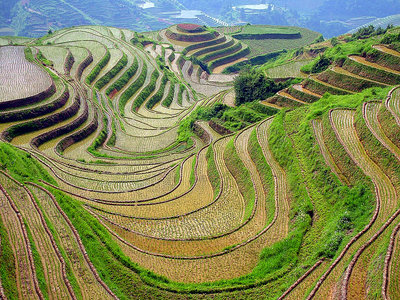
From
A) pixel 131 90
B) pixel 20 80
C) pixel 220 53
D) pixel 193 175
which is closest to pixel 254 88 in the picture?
pixel 193 175

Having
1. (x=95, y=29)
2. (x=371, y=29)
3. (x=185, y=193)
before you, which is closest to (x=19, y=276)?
(x=185, y=193)

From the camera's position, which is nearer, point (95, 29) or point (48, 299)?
point (48, 299)

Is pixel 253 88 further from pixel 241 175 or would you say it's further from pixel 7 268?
pixel 7 268

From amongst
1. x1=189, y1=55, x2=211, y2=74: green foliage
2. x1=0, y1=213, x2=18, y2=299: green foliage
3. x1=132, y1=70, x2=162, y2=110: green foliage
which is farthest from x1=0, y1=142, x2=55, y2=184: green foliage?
x1=189, y1=55, x2=211, y2=74: green foliage

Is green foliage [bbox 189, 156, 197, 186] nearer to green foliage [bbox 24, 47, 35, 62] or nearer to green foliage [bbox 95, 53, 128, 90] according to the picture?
green foliage [bbox 95, 53, 128, 90]

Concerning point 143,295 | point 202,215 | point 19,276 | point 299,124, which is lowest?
point 143,295

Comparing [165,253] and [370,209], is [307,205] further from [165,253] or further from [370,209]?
[165,253]

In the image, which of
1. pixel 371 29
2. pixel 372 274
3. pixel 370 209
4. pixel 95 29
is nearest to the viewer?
pixel 372 274
